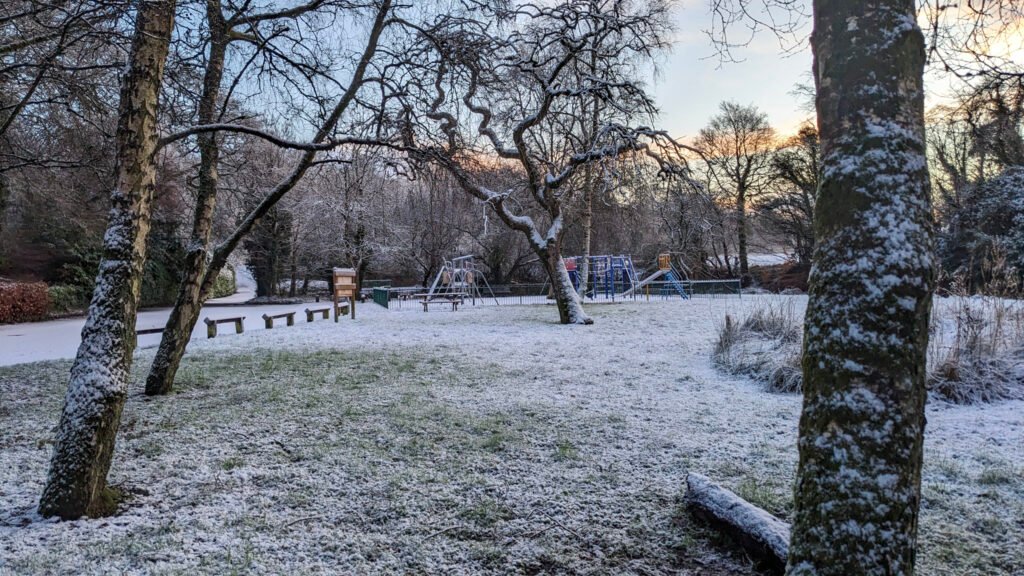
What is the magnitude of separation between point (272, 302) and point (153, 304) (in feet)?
13.3

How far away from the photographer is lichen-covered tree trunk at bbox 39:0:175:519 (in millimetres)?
2436

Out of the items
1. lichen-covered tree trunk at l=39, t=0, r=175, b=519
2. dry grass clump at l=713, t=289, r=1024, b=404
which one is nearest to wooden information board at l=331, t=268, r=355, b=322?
dry grass clump at l=713, t=289, r=1024, b=404

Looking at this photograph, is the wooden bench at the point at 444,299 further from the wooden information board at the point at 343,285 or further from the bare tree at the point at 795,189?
the bare tree at the point at 795,189

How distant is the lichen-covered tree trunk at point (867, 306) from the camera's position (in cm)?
125

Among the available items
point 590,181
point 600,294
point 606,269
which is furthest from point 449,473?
point 600,294

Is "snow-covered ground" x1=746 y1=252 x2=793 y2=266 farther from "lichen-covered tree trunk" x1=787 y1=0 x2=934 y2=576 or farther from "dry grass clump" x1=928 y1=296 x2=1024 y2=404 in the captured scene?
"lichen-covered tree trunk" x1=787 y1=0 x2=934 y2=576

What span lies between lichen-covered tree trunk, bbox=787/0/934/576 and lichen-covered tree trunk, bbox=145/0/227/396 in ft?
17.1

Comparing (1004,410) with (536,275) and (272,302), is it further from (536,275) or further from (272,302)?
(536,275)

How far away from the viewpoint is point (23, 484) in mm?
2863

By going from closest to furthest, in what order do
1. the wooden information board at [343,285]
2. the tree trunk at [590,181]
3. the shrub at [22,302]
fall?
the tree trunk at [590,181], the shrub at [22,302], the wooden information board at [343,285]

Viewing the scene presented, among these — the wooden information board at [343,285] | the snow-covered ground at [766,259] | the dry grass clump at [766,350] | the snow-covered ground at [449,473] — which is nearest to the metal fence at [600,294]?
the wooden information board at [343,285]

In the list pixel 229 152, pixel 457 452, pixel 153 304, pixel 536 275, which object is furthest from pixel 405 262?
pixel 457 452

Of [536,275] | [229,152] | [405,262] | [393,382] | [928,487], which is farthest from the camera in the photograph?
[536,275]

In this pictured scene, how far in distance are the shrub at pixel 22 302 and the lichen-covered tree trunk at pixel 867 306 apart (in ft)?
57.2
